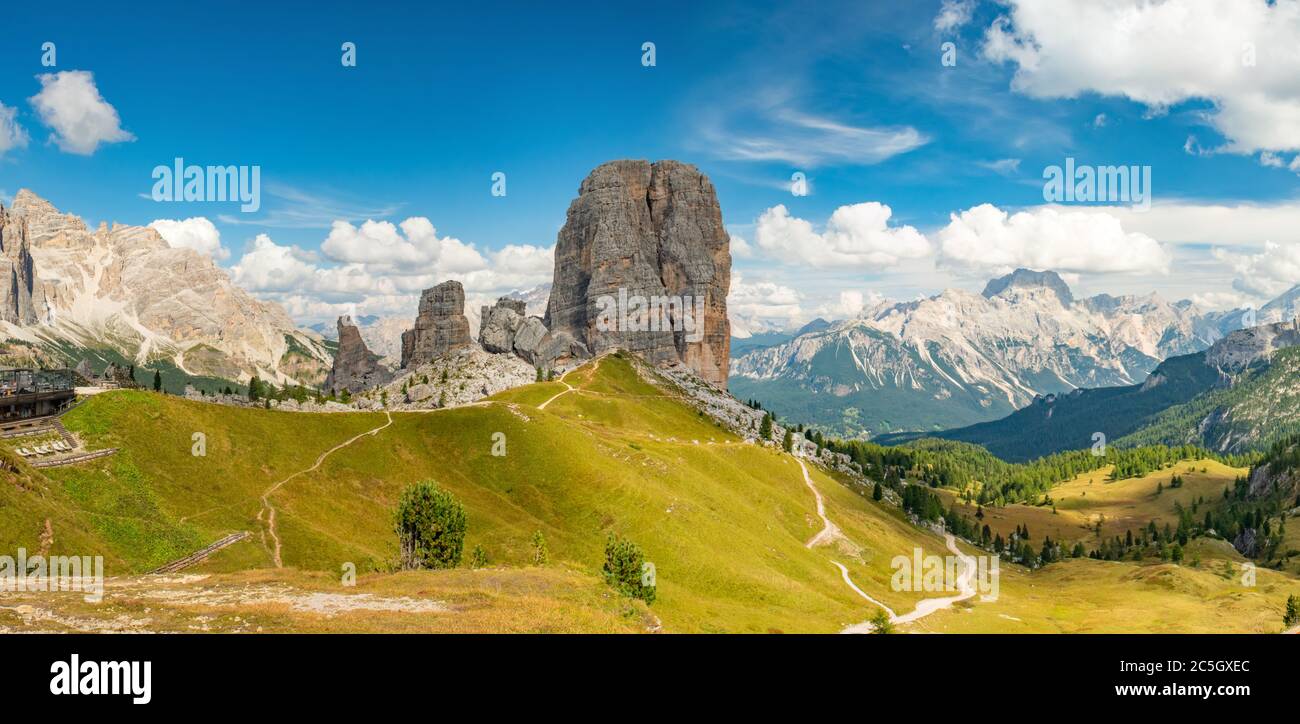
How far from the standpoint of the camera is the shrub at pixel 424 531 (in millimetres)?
79062

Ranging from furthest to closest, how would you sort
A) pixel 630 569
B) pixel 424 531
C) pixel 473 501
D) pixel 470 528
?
pixel 473 501, pixel 470 528, pixel 424 531, pixel 630 569

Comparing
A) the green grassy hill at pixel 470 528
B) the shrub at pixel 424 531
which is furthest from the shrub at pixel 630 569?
the shrub at pixel 424 531

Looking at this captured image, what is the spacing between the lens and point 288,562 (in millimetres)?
83625

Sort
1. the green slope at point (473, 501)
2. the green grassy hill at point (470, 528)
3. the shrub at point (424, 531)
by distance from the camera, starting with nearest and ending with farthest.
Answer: the green grassy hill at point (470, 528) → the shrub at point (424, 531) → the green slope at point (473, 501)

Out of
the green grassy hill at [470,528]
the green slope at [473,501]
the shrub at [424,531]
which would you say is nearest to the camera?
the green grassy hill at [470,528]

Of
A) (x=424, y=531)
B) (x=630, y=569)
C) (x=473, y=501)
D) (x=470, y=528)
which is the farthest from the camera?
(x=473, y=501)

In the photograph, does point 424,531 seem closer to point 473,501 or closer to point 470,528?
point 470,528

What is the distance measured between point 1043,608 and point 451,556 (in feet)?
433

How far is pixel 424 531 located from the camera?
3123 inches

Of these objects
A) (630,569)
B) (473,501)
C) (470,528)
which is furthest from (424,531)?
(473,501)

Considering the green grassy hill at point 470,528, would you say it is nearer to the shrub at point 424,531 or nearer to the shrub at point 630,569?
the shrub at point 424,531
